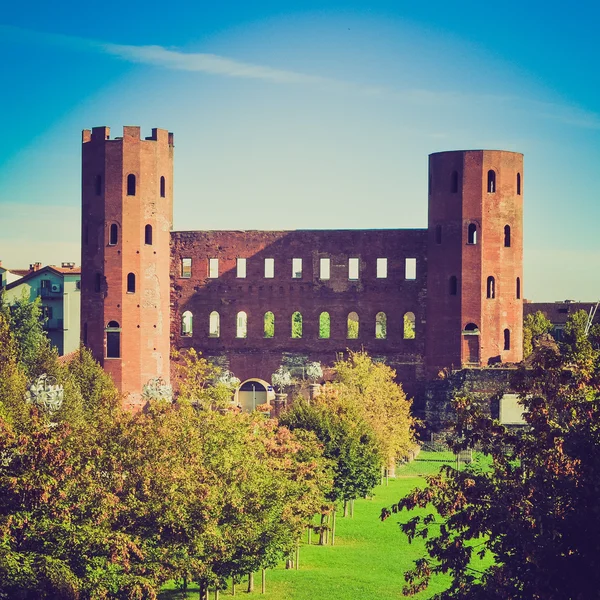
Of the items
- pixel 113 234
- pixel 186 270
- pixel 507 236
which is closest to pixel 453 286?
pixel 507 236

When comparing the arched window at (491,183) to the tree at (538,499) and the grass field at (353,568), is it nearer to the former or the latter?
the grass field at (353,568)

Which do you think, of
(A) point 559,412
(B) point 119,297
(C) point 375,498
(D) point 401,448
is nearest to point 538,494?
(A) point 559,412

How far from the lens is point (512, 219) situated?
52.7 meters

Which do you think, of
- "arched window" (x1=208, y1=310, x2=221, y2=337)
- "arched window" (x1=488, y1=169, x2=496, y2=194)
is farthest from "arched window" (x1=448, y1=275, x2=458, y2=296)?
"arched window" (x1=208, y1=310, x2=221, y2=337)

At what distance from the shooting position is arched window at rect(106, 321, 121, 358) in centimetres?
5141

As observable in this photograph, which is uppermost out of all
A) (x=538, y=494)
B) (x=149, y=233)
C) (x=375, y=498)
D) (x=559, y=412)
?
(x=149, y=233)

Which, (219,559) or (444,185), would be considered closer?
(219,559)

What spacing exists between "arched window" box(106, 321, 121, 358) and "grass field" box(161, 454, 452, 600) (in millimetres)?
16623

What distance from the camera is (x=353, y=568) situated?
30297mm

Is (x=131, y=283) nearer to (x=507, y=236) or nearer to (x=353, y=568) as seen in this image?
(x=507, y=236)

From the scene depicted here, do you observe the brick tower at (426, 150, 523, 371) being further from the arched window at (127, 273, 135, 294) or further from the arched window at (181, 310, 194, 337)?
the arched window at (127, 273, 135, 294)

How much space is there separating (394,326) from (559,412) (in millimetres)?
39521

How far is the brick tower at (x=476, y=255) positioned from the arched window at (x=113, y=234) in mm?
14412

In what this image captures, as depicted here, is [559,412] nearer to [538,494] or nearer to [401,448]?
[538,494]
